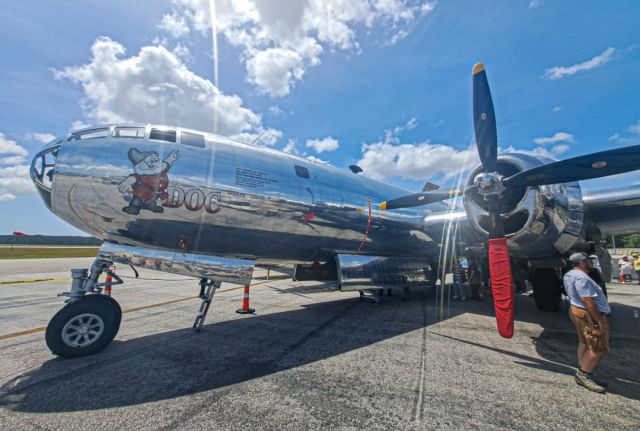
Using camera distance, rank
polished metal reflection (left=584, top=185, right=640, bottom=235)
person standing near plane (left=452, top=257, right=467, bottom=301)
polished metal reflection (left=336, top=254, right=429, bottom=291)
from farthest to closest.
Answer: person standing near plane (left=452, top=257, right=467, bottom=301)
polished metal reflection (left=336, top=254, right=429, bottom=291)
polished metal reflection (left=584, top=185, right=640, bottom=235)

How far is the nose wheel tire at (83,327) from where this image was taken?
14.6ft

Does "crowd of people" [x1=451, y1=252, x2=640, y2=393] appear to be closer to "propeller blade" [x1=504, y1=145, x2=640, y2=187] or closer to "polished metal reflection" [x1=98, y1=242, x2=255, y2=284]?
"propeller blade" [x1=504, y1=145, x2=640, y2=187]

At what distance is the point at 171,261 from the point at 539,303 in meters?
10.5

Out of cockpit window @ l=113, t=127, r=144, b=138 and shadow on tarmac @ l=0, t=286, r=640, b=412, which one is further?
cockpit window @ l=113, t=127, r=144, b=138

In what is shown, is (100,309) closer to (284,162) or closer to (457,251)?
(284,162)

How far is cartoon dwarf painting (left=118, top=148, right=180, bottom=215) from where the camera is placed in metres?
5.12

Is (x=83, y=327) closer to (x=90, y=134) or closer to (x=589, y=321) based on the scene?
(x=90, y=134)

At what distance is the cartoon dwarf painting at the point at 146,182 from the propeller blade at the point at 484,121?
6567 millimetres

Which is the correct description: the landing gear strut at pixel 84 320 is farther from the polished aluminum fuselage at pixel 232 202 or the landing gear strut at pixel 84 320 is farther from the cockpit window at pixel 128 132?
the cockpit window at pixel 128 132

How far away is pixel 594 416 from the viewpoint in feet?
10.1

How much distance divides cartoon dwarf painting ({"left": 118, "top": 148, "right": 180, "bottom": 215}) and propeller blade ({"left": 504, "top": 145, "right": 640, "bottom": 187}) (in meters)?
6.83

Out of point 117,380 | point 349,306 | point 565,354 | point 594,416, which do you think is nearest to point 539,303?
point 565,354

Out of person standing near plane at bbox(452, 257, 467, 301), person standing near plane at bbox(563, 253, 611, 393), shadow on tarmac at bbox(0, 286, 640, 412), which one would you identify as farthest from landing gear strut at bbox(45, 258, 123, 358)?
person standing near plane at bbox(452, 257, 467, 301)

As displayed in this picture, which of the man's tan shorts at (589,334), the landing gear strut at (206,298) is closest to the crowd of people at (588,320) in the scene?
the man's tan shorts at (589,334)
